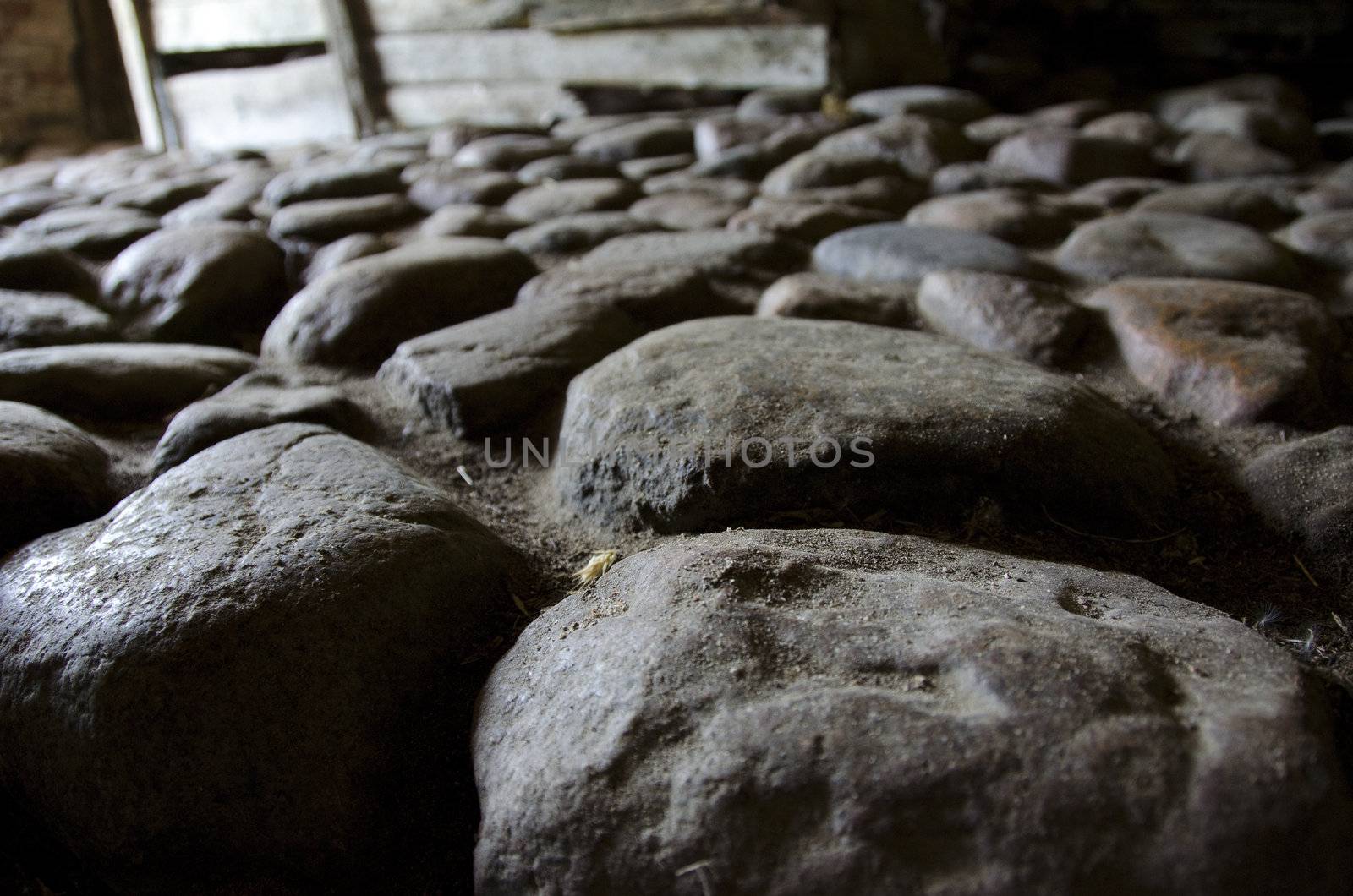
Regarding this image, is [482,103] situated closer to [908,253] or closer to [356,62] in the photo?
[356,62]

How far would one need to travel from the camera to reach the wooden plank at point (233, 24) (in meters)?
4.76

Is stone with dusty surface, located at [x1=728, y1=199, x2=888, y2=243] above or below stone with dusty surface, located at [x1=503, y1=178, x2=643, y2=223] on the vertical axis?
below

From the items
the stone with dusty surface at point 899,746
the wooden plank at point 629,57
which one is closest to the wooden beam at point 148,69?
the wooden plank at point 629,57

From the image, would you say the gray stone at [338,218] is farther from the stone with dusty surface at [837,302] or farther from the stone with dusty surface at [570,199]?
the stone with dusty surface at [837,302]

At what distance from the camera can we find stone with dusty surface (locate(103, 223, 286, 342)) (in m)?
2.17

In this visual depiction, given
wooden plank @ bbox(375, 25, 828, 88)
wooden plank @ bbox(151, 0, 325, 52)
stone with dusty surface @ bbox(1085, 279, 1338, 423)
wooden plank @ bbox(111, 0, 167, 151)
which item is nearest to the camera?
stone with dusty surface @ bbox(1085, 279, 1338, 423)

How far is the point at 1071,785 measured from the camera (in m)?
0.70

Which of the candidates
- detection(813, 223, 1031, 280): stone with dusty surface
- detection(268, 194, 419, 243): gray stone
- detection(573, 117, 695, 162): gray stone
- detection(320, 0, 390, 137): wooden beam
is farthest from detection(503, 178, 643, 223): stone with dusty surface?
detection(320, 0, 390, 137): wooden beam

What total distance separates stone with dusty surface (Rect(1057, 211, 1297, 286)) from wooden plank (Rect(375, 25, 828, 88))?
5.79 ft

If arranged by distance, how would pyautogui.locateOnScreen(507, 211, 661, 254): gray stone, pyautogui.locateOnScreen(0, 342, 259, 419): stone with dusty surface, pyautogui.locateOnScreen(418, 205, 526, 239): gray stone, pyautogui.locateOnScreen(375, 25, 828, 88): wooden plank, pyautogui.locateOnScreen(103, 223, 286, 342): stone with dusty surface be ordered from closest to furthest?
pyautogui.locateOnScreen(0, 342, 259, 419): stone with dusty surface < pyautogui.locateOnScreen(103, 223, 286, 342): stone with dusty surface < pyautogui.locateOnScreen(507, 211, 661, 254): gray stone < pyautogui.locateOnScreen(418, 205, 526, 239): gray stone < pyautogui.locateOnScreen(375, 25, 828, 88): wooden plank

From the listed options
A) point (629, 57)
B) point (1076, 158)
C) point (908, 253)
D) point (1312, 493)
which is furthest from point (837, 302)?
point (629, 57)

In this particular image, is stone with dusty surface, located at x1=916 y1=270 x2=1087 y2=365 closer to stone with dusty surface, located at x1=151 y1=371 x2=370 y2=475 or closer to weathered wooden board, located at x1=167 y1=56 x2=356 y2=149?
stone with dusty surface, located at x1=151 y1=371 x2=370 y2=475

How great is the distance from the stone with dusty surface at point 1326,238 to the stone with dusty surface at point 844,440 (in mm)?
1048

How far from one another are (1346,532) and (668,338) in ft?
3.11
